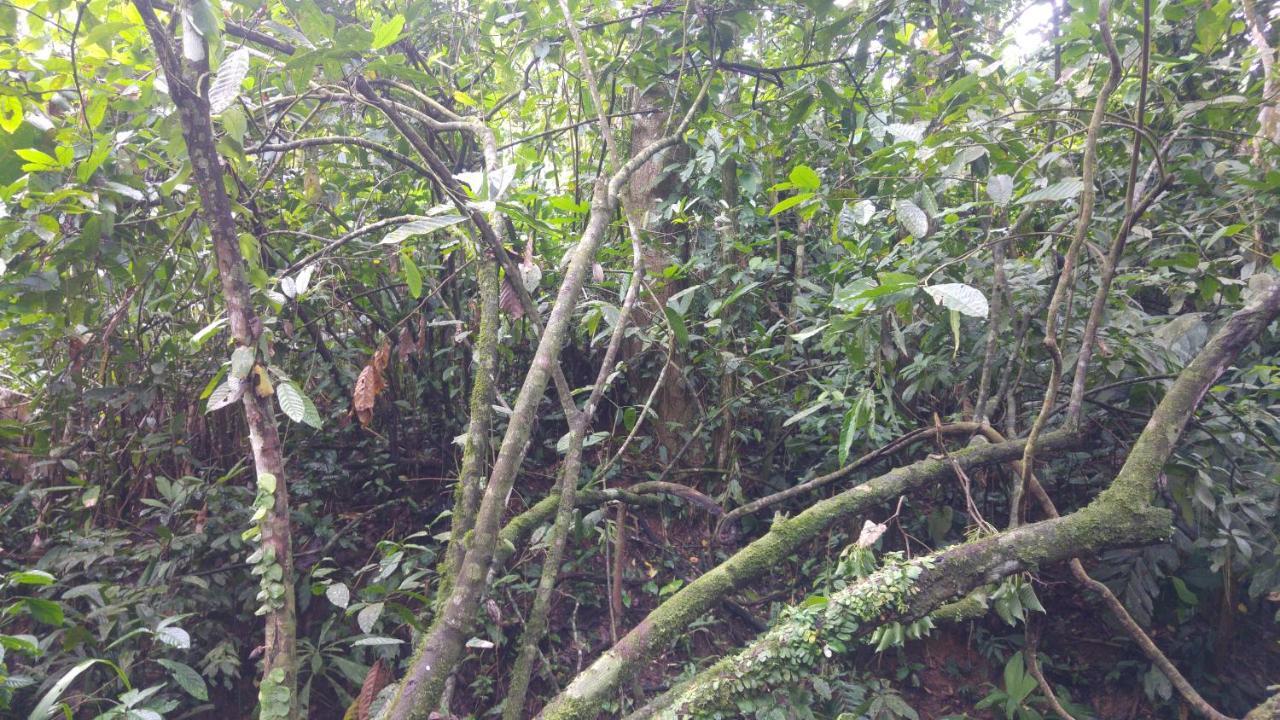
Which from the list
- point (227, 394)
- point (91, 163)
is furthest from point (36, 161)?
point (227, 394)

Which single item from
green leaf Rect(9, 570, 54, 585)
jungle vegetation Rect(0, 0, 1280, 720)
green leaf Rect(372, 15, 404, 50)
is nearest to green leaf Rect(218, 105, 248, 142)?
jungle vegetation Rect(0, 0, 1280, 720)

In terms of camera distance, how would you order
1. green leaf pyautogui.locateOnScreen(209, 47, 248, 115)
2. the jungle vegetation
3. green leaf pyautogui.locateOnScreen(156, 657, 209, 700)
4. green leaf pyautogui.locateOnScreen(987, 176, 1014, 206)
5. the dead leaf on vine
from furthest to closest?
1. the dead leaf on vine
2. green leaf pyautogui.locateOnScreen(156, 657, 209, 700)
3. green leaf pyautogui.locateOnScreen(987, 176, 1014, 206)
4. the jungle vegetation
5. green leaf pyautogui.locateOnScreen(209, 47, 248, 115)

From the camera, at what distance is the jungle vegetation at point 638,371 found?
146 centimetres

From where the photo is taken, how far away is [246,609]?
2.16m

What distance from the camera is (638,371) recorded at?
3033mm

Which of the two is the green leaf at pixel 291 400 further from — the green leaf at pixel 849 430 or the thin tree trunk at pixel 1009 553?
the green leaf at pixel 849 430

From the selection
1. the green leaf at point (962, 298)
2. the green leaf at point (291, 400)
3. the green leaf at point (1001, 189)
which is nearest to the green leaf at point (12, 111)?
the green leaf at point (291, 400)

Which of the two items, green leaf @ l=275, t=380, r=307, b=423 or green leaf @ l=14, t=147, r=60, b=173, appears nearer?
green leaf @ l=275, t=380, r=307, b=423

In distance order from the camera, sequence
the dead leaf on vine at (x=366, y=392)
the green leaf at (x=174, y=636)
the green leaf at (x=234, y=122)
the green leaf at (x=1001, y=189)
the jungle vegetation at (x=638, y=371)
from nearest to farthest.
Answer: the green leaf at (x=234, y=122), the jungle vegetation at (x=638, y=371), the green leaf at (x=1001, y=189), the green leaf at (x=174, y=636), the dead leaf on vine at (x=366, y=392)

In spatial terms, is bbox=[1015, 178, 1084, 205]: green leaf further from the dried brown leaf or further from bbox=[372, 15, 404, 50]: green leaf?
the dried brown leaf

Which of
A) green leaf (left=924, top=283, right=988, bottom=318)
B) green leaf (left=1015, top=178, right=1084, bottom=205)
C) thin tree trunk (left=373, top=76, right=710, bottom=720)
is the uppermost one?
green leaf (left=1015, top=178, right=1084, bottom=205)

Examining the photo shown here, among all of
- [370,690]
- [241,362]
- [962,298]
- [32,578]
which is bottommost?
[370,690]

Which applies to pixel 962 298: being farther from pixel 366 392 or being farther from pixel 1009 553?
pixel 366 392

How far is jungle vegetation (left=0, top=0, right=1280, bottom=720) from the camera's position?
4.79 ft
